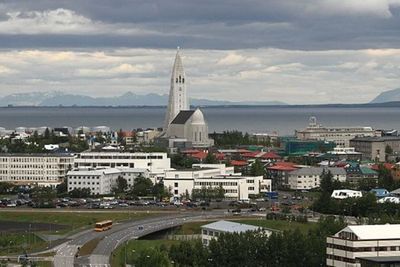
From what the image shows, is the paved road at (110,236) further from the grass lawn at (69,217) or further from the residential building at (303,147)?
the residential building at (303,147)

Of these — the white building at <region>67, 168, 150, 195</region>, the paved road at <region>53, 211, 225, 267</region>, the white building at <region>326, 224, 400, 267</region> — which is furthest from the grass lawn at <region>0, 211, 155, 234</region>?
the white building at <region>326, 224, 400, 267</region>

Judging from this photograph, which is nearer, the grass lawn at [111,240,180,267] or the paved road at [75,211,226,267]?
the grass lawn at [111,240,180,267]

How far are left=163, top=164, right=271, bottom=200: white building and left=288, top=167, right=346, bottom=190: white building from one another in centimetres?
420

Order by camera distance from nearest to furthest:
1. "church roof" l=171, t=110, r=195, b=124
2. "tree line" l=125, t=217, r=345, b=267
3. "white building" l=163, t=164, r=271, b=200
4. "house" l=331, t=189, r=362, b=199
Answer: "tree line" l=125, t=217, r=345, b=267 → "house" l=331, t=189, r=362, b=199 → "white building" l=163, t=164, r=271, b=200 → "church roof" l=171, t=110, r=195, b=124

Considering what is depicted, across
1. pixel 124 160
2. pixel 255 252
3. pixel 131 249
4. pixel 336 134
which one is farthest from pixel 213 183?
pixel 336 134

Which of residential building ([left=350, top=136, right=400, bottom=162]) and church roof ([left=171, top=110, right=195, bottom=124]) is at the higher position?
church roof ([left=171, top=110, right=195, bottom=124])

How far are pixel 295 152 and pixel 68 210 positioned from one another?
152ft

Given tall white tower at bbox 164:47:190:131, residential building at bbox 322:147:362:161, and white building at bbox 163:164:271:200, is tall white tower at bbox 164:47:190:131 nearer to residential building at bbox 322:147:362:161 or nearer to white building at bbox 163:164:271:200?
residential building at bbox 322:147:362:161

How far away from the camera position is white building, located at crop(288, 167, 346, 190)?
77625 millimetres

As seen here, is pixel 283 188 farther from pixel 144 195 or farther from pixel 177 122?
pixel 177 122

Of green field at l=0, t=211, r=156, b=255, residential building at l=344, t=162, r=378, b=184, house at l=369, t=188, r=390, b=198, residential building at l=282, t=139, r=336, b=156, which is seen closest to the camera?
green field at l=0, t=211, r=156, b=255

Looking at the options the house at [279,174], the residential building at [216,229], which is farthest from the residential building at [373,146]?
the residential building at [216,229]

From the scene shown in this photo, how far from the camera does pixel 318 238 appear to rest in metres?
41.2

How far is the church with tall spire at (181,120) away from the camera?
107938mm
